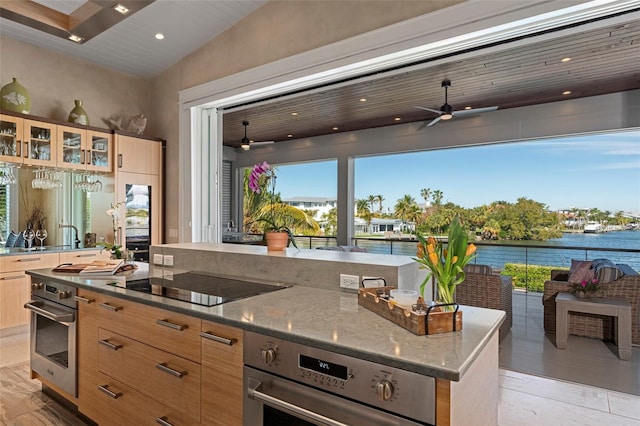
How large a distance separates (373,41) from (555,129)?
14.2ft

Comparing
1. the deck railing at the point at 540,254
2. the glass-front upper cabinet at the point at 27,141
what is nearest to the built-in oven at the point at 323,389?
the glass-front upper cabinet at the point at 27,141

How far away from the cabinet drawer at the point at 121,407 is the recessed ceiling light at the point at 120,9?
288 centimetres

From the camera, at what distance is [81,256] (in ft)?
14.3

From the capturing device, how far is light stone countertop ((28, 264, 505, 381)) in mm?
1049

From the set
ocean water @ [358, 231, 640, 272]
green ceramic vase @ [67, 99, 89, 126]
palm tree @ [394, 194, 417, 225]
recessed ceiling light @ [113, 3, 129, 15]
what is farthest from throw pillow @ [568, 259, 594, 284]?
green ceramic vase @ [67, 99, 89, 126]

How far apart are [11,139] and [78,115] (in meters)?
0.74

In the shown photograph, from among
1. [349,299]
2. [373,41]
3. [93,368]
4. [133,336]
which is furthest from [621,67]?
[93,368]

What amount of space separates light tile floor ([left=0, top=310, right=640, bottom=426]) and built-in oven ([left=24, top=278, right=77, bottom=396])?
0.63 ft

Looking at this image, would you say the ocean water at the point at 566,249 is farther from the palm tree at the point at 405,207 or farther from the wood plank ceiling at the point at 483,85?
the wood plank ceiling at the point at 483,85

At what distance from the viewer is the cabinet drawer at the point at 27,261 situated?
3.79 m

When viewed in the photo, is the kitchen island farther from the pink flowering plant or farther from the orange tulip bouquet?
the pink flowering plant

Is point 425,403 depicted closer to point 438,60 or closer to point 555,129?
point 438,60

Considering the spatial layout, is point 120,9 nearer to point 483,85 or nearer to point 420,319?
point 420,319

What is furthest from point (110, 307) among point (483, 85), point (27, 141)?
point (483, 85)
